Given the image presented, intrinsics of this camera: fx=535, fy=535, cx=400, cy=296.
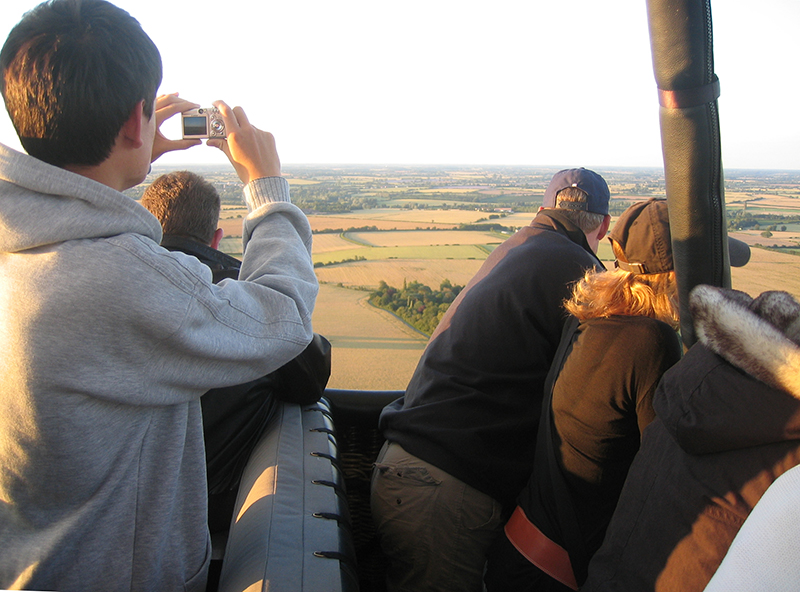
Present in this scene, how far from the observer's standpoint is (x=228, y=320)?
3.34 feet

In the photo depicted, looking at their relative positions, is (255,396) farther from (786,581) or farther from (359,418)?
(786,581)

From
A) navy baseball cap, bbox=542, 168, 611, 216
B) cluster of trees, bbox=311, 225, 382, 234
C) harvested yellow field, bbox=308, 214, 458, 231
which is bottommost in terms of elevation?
cluster of trees, bbox=311, 225, 382, 234

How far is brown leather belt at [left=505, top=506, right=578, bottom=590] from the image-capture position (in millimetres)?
1537

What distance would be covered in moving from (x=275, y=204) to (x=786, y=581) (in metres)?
1.19

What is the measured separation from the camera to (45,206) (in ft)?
2.95

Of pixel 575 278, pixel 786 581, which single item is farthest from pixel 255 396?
pixel 786 581

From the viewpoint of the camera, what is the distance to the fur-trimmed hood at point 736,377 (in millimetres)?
920

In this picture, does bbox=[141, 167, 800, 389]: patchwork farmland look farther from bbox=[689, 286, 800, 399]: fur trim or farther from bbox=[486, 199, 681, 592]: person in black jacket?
bbox=[689, 286, 800, 399]: fur trim

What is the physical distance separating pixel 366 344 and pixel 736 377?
1.99m

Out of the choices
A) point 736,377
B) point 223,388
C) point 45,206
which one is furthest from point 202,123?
point 736,377

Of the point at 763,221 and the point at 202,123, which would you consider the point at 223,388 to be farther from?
the point at 763,221

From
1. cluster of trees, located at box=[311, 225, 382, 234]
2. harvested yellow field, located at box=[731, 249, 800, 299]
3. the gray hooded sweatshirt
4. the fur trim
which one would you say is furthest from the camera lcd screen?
cluster of trees, located at box=[311, 225, 382, 234]

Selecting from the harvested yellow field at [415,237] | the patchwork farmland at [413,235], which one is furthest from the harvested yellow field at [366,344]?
the harvested yellow field at [415,237]

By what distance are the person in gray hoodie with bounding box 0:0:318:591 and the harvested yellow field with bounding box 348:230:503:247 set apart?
2.70 metres
